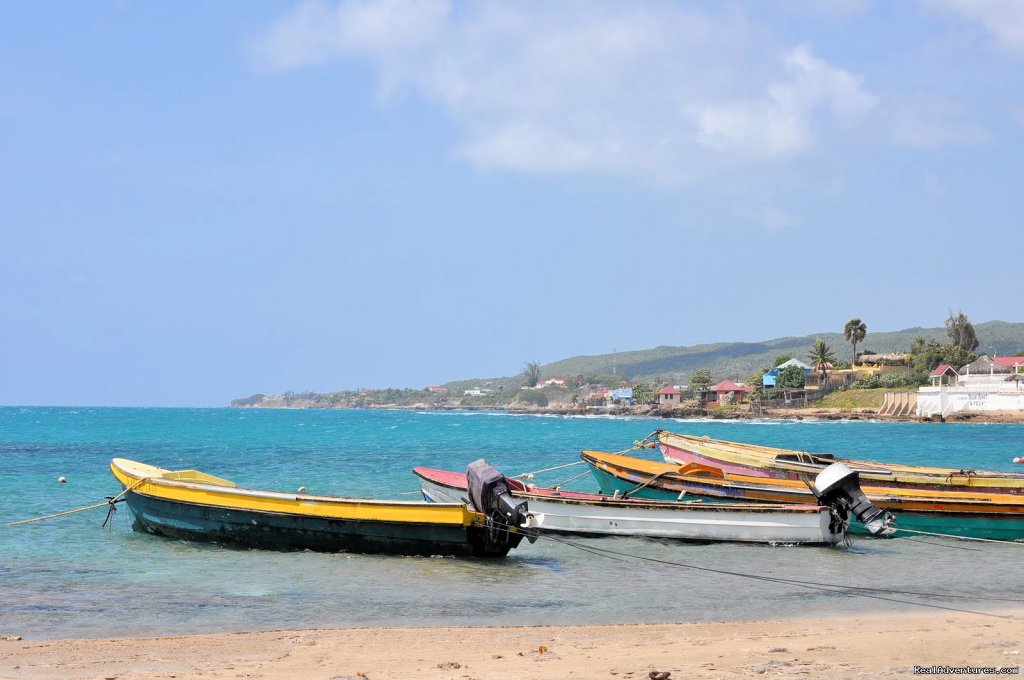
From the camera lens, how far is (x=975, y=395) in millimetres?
109188

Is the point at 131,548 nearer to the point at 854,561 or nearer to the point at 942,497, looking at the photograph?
the point at 854,561

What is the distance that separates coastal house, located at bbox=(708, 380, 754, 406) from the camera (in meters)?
161

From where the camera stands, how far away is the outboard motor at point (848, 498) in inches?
753

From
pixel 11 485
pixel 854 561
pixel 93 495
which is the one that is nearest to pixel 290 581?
pixel 854 561

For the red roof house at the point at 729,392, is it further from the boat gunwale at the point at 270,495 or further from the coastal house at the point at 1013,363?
the boat gunwale at the point at 270,495

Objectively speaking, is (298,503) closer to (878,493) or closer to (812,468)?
(878,493)

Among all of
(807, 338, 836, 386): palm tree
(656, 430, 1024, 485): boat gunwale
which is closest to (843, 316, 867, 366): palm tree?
(807, 338, 836, 386): palm tree

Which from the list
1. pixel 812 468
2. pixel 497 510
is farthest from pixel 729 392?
pixel 497 510

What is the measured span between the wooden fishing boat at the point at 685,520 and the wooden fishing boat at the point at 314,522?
1.61 meters

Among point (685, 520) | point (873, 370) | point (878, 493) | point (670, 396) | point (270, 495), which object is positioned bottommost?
point (670, 396)

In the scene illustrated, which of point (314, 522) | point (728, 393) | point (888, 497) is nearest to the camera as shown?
point (314, 522)

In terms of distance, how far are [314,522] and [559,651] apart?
873 centimetres

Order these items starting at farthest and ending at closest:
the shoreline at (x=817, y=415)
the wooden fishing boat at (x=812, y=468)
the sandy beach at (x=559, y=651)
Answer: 1. the shoreline at (x=817, y=415)
2. the wooden fishing boat at (x=812, y=468)
3. the sandy beach at (x=559, y=651)

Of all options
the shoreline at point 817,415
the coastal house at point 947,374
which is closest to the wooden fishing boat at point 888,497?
the shoreline at point 817,415
